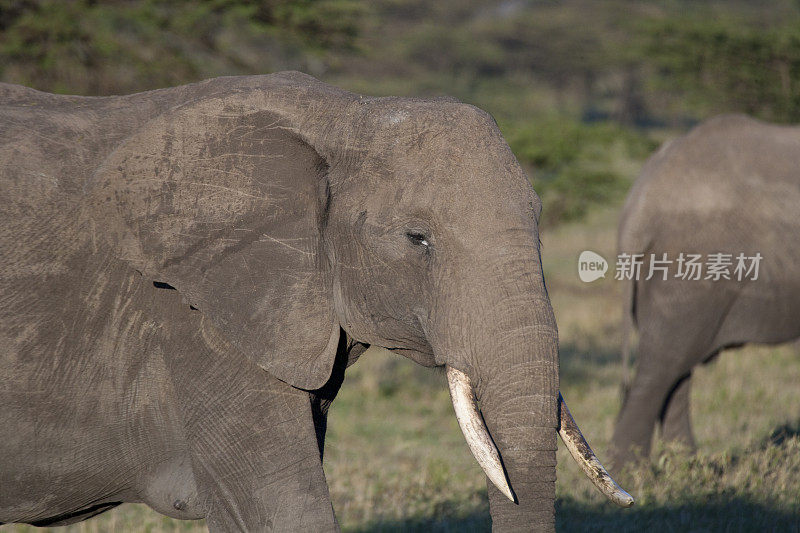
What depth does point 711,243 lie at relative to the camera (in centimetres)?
634

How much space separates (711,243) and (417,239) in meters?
4.16

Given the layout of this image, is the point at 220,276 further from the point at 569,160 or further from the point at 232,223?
the point at 569,160

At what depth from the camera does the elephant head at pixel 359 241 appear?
249cm

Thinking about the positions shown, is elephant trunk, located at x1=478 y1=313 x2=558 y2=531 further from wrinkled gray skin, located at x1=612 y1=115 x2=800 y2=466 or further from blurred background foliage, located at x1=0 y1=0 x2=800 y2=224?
blurred background foliage, located at x1=0 y1=0 x2=800 y2=224

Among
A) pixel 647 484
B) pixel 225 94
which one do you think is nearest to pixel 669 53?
pixel 647 484

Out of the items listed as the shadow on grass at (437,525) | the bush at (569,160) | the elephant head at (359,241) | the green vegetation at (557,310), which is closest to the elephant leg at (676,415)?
the green vegetation at (557,310)

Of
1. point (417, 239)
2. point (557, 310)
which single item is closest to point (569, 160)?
point (557, 310)

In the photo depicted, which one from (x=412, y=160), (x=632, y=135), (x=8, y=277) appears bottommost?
(x=632, y=135)

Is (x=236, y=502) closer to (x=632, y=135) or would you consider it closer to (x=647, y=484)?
(x=647, y=484)

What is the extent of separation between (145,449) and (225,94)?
106 cm

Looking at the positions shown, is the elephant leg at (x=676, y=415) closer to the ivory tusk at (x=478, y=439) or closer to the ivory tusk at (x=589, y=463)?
the ivory tusk at (x=589, y=463)

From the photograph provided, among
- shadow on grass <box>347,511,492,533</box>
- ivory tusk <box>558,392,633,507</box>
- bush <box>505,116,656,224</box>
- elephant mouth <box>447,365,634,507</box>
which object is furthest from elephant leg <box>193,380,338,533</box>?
bush <box>505,116,656,224</box>

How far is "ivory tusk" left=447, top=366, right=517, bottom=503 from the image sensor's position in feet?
7.89

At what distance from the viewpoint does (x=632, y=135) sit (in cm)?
1469
